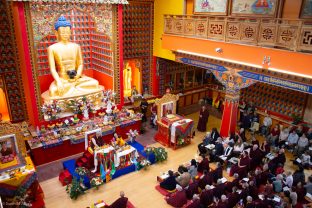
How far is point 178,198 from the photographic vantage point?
8.41 meters

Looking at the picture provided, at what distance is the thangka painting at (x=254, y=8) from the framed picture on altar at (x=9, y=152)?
9.72 meters

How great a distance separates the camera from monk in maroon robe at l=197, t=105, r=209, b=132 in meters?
13.4

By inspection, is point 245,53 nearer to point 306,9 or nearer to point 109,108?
point 306,9

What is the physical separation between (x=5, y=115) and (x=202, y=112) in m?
8.85

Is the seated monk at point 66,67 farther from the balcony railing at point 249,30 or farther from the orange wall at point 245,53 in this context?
the balcony railing at point 249,30

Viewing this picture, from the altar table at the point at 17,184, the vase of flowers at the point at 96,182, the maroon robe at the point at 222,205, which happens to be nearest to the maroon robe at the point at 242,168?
the maroon robe at the point at 222,205

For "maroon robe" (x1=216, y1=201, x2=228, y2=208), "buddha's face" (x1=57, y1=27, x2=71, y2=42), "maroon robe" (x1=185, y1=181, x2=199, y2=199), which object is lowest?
"maroon robe" (x1=185, y1=181, x2=199, y2=199)

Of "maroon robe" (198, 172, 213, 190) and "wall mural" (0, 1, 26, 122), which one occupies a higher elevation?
"wall mural" (0, 1, 26, 122)

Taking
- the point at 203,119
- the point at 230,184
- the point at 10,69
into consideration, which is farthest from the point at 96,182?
the point at 203,119

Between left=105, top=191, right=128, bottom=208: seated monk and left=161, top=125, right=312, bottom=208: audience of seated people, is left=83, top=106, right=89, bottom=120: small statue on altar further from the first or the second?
left=105, top=191, right=128, bottom=208: seated monk

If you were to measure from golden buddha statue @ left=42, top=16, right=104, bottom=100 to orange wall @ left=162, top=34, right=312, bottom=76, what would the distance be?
4121mm

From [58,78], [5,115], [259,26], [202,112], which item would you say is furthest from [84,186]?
[259,26]

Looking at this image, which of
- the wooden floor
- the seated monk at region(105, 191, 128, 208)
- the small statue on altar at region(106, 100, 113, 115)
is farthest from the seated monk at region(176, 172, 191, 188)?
the small statue on altar at region(106, 100, 113, 115)

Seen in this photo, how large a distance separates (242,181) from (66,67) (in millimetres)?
8651
